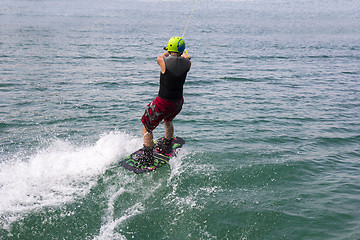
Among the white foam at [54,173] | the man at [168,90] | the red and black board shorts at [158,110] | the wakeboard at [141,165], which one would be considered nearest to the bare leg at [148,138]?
the man at [168,90]

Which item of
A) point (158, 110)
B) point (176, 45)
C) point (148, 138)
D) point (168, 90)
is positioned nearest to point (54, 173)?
point (148, 138)

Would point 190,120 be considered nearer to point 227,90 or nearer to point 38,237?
point 227,90

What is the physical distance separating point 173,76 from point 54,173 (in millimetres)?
3751

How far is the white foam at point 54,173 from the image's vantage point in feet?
20.2

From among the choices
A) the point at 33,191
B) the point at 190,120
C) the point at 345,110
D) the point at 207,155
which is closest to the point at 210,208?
the point at 207,155

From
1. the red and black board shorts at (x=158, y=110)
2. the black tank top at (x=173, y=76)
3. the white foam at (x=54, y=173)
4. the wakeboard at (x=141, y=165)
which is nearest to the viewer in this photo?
the white foam at (x=54, y=173)

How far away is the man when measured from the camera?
7.02 m

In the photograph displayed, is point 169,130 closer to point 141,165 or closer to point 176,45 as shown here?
point 141,165

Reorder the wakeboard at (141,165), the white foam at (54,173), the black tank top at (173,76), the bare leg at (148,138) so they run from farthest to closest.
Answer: the bare leg at (148,138) < the wakeboard at (141,165) < the black tank top at (173,76) < the white foam at (54,173)

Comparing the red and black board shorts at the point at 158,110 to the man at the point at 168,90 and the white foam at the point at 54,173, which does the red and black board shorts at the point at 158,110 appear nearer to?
the man at the point at 168,90

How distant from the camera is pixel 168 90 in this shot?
7316 millimetres

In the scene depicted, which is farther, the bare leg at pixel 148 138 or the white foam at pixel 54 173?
the bare leg at pixel 148 138

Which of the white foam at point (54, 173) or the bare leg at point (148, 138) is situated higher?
the bare leg at point (148, 138)

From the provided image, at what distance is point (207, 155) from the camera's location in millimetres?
8758
